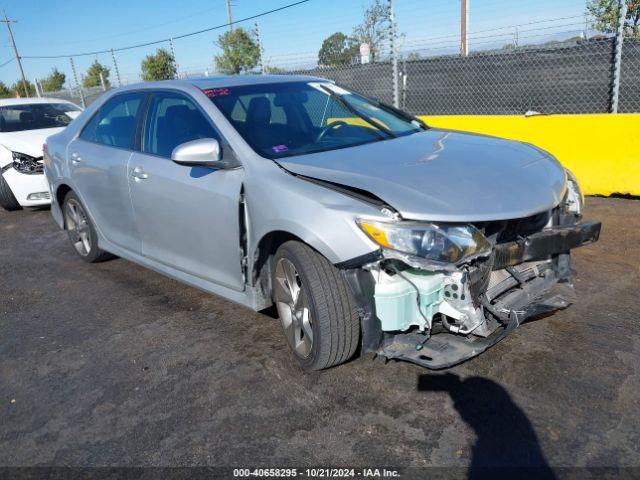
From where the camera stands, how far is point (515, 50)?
10.5 m

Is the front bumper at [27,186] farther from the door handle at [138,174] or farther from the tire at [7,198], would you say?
the door handle at [138,174]

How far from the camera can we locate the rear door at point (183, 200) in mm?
3295

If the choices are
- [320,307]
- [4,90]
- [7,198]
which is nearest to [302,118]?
[320,307]

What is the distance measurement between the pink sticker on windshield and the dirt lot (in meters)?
1.52

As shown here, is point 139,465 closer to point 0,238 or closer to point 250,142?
point 250,142

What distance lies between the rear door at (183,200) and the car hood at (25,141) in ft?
13.5

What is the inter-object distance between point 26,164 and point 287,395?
6.08m

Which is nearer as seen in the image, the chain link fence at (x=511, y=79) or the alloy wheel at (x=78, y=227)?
the alloy wheel at (x=78, y=227)

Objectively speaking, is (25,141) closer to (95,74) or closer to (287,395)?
(287,395)

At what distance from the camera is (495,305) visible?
9.27ft

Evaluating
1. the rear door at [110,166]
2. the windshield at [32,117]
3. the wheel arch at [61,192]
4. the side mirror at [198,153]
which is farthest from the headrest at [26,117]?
the side mirror at [198,153]

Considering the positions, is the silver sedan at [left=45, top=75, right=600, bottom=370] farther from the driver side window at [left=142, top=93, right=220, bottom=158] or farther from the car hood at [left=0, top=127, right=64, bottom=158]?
the car hood at [left=0, top=127, right=64, bottom=158]

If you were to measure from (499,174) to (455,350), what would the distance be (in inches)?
39.0

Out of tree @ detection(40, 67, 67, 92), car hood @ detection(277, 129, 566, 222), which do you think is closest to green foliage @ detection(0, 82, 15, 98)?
tree @ detection(40, 67, 67, 92)
